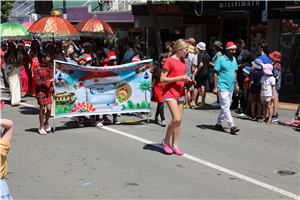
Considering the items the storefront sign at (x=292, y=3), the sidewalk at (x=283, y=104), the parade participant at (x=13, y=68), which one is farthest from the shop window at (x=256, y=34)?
the parade participant at (x=13, y=68)

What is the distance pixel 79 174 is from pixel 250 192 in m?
2.53

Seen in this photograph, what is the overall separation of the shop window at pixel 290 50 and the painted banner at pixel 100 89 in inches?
353

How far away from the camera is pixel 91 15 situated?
72.4 feet

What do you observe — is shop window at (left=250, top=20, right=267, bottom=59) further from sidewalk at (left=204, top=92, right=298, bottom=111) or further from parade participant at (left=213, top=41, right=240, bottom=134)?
parade participant at (left=213, top=41, right=240, bottom=134)

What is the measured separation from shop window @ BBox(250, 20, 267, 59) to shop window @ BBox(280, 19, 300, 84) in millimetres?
756

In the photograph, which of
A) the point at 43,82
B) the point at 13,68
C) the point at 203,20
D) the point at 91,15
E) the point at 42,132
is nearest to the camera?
the point at 43,82

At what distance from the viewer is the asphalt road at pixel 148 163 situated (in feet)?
16.2

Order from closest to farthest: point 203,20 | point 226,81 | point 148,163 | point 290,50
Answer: point 148,163
point 226,81
point 290,50
point 203,20

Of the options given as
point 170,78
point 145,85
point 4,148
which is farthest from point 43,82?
point 4,148

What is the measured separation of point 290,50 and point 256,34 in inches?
63.8

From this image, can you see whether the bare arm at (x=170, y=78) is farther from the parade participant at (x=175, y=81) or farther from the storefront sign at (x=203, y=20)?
the storefront sign at (x=203, y=20)

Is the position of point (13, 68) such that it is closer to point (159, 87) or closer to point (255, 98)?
point (159, 87)

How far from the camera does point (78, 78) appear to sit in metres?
8.28

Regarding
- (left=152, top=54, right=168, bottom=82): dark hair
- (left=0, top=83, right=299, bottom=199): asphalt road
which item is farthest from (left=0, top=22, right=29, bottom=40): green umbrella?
(left=152, top=54, right=168, bottom=82): dark hair
